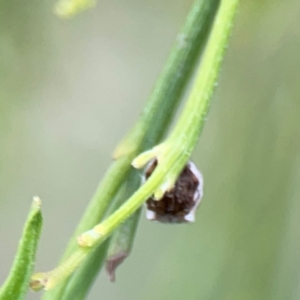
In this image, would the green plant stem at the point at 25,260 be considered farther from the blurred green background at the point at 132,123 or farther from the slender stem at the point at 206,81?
the blurred green background at the point at 132,123

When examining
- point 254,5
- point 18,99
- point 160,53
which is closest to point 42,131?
point 18,99

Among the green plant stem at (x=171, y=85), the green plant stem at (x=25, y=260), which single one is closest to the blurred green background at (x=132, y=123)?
the green plant stem at (x=171, y=85)

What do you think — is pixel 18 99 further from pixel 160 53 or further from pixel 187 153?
pixel 187 153

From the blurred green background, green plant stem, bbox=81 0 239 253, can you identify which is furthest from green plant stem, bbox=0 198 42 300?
the blurred green background

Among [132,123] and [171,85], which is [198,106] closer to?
[171,85]

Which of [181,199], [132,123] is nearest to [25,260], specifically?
[181,199]
